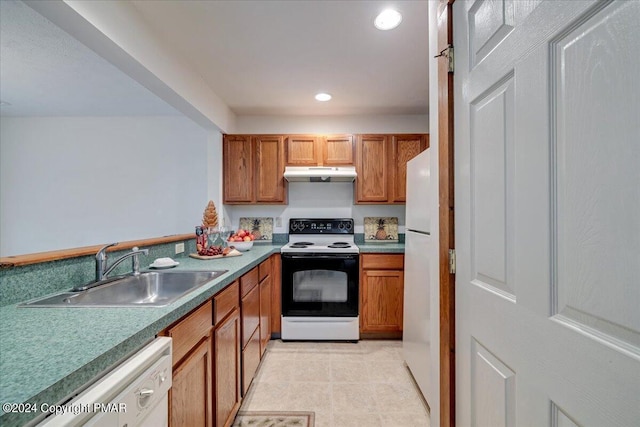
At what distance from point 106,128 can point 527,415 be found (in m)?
4.74

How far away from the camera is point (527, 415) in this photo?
0.72 m

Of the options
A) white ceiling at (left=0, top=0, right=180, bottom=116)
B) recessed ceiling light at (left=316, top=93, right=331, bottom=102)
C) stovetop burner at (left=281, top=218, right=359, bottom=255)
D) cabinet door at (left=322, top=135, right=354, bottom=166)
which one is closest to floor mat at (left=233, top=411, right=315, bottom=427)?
stovetop burner at (left=281, top=218, right=359, bottom=255)

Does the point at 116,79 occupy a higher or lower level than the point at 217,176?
higher

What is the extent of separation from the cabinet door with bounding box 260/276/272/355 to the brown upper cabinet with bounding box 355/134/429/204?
4.44 feet

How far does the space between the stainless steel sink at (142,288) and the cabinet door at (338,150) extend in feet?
6.06

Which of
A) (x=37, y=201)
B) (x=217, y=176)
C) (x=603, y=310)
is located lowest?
(x=603, y=310)

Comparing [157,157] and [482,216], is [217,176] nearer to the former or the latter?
[157,157]

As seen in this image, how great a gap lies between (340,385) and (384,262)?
1.18 m

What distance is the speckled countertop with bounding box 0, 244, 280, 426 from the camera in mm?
579

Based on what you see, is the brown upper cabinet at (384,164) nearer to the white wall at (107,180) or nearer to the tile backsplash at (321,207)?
the tile backsplash at (321,207)

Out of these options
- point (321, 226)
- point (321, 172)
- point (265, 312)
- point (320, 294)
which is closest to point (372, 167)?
point (321, 172)

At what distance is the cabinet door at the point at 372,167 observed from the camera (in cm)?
313

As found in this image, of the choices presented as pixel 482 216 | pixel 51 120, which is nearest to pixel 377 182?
pixel 482 216

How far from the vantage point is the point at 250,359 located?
6.62 ft
